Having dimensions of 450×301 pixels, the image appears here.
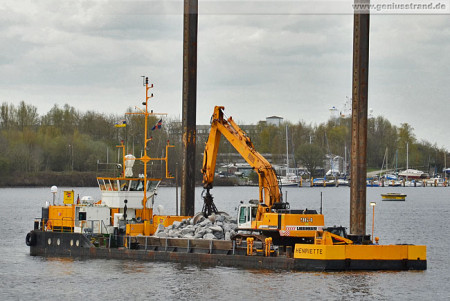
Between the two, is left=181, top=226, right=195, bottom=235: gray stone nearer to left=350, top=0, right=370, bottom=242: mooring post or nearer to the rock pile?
the rock pile

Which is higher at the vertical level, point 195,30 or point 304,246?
point 195,30

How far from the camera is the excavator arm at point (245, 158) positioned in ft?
123

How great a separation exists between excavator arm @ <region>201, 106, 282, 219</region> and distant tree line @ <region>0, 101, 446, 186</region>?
5203cm

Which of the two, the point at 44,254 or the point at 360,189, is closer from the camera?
the point at 360,189

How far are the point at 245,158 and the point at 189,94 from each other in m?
4.13

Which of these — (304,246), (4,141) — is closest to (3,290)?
(304,246)

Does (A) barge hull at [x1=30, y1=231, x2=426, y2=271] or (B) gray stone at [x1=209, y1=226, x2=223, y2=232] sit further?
(B) gray stone at [x1=209, y1=226, x2=223, y2=232]

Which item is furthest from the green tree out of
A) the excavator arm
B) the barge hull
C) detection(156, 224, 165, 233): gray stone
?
detection(156, 224, 165, 233): gray stone

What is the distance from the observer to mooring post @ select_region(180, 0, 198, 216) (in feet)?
130

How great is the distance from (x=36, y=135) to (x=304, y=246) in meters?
115

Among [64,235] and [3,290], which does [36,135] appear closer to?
[64,235]

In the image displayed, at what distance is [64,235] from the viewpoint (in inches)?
1639

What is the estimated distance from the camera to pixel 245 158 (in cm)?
3900

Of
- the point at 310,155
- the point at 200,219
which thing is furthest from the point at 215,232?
the point at 310,155
